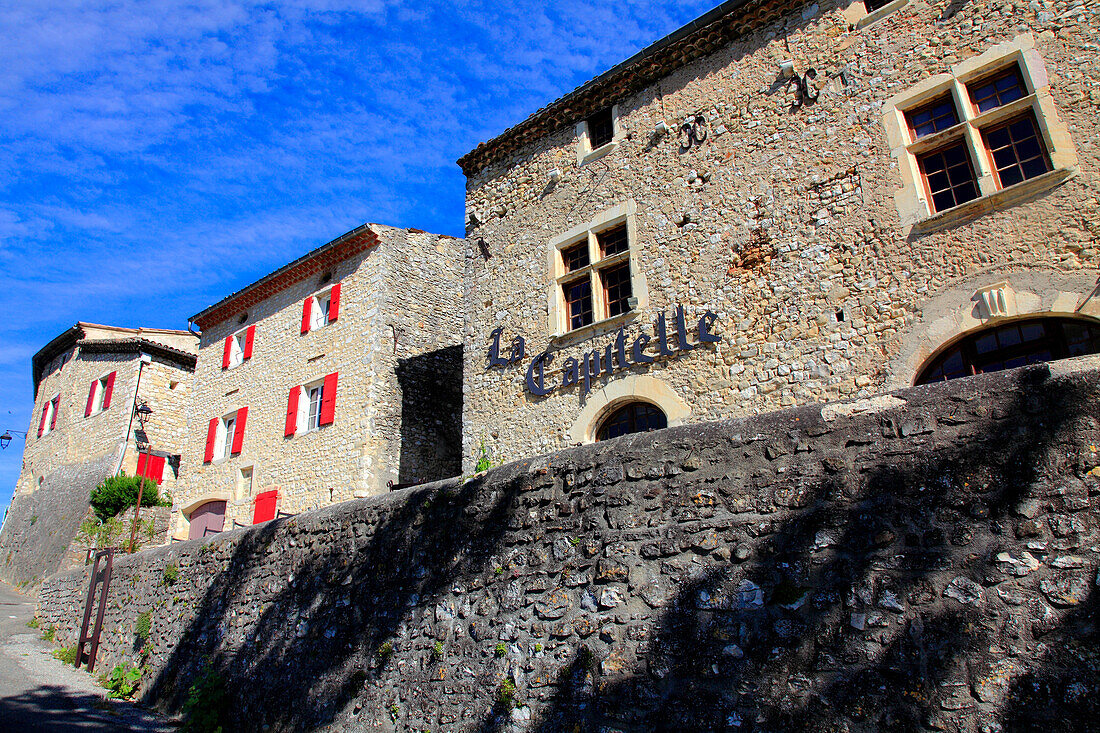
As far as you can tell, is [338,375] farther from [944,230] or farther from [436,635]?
[944,230]

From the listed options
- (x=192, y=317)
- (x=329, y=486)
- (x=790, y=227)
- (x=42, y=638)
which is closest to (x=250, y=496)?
(x=329, y=486)

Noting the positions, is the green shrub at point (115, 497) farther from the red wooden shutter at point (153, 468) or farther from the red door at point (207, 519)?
the red door at point (207, 519)

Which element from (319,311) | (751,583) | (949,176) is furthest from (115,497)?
(949,176)

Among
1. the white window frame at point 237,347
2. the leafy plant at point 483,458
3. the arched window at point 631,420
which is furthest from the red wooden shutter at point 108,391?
the arched window at point 631,420

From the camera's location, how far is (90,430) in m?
22.3

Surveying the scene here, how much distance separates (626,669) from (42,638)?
41.9ft

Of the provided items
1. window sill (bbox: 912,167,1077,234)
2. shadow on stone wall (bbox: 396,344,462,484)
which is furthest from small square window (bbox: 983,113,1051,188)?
shadow on stone wall (bbox: 396,344,462,484)

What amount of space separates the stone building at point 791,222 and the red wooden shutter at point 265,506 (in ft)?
21.9

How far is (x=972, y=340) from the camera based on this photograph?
22.4 feet

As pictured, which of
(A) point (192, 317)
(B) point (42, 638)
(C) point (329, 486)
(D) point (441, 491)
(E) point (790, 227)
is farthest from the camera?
(A) point (192, 317)

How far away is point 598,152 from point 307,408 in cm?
922

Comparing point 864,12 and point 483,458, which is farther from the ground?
point 864,12

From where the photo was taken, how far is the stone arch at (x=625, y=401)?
8258mm

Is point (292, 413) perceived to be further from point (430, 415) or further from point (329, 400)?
point (430, 415)
